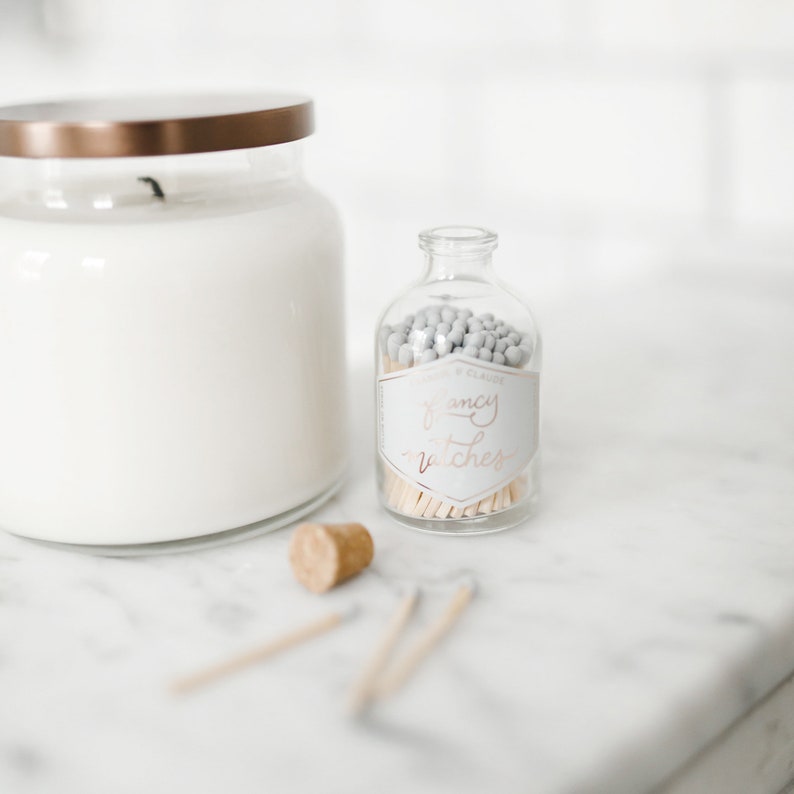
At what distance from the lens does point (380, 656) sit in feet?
1.41

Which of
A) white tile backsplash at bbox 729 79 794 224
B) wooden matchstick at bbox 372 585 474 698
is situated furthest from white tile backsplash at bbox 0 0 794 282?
wooden matchstick at bbox 372 585 474 698

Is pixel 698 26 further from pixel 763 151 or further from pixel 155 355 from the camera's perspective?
pixel 155 355

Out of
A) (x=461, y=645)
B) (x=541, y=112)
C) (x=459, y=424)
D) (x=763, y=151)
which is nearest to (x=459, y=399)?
(x=459, y=424)

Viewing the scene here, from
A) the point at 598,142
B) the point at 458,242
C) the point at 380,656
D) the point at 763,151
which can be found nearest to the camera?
the point at 380,656

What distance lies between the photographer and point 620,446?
0.69 meters

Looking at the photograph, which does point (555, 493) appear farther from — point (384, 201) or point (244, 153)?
point (384, 201)

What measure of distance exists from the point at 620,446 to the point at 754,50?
62cm

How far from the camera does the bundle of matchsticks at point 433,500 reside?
0.55 metres

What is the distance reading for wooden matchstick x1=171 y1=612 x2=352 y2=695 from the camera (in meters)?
0.42

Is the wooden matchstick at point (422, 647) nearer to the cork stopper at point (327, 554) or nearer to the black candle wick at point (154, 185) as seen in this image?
the cork stopper at point (327, 554)

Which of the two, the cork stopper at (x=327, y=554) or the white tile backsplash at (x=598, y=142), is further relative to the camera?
the white tile backsplash at (x=598, y=142)

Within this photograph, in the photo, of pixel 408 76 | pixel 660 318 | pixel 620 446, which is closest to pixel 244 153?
pixel 620 446

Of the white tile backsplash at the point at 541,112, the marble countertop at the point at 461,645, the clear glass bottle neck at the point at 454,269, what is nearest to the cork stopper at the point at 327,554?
the marble countertop at the point at 461,645

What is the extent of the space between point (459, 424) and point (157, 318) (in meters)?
0.16
